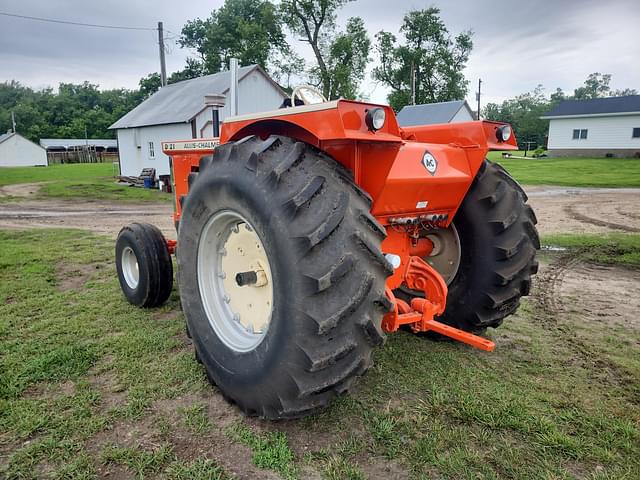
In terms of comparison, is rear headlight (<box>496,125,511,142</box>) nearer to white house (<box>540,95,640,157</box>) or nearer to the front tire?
the front tire

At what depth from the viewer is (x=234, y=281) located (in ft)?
9.24

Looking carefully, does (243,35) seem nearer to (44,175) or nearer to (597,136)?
(44,175)

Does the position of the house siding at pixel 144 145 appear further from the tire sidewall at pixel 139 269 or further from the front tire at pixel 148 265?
the front tire at pixel 148 265

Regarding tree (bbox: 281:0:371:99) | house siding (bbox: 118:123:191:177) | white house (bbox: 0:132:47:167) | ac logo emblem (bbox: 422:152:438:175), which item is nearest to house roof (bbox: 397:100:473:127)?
tree (bbox: 281:0:371:99)

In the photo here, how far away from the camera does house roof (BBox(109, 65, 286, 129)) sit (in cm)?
2028

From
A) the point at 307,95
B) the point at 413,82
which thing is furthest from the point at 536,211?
the point at 413,82

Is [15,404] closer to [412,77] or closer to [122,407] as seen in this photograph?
[122,407]

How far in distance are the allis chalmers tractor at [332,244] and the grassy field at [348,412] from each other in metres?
0.28

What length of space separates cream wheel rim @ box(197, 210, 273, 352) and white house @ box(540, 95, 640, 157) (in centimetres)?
3965

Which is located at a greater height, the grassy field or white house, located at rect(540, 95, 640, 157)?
white house, located at rect(540, 95, 640, 157)

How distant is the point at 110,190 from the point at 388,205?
17.7 metres

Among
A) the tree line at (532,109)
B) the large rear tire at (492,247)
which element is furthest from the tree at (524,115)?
the large rear tire at (492,247)

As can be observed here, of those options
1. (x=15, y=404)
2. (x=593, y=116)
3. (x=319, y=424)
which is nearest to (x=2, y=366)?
(x=15, y=404)

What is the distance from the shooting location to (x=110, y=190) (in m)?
18.0
